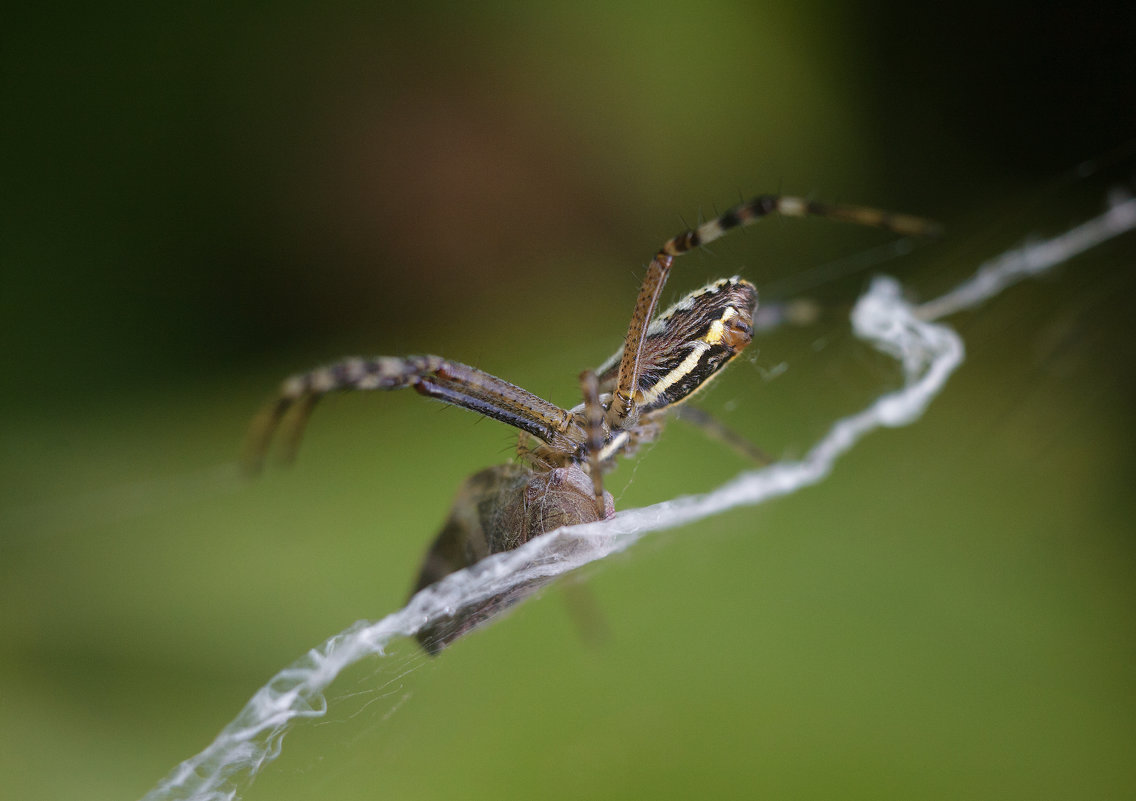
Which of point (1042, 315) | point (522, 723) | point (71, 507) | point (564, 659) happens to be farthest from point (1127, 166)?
point (71, 507)

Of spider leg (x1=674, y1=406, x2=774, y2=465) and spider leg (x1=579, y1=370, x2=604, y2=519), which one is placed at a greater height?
spider leg (x1=674, y1=406, x2=774, y2=465)

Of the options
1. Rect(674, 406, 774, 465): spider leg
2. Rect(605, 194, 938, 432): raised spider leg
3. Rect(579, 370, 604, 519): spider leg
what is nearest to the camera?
Rect(579, 370, 604, 519): spider leg

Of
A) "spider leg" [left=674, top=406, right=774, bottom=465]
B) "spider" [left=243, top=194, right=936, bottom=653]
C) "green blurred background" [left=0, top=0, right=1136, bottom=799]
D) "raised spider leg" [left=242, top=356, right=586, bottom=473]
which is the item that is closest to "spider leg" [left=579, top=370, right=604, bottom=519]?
"spider" [left=243, top=194, right=936, bottom=653]

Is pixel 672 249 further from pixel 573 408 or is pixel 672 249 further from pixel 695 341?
pixel 573 408

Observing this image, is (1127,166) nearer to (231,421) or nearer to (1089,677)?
(1089,677)

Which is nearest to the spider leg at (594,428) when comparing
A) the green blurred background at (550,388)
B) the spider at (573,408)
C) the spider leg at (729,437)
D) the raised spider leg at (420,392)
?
the spider at (573,408)

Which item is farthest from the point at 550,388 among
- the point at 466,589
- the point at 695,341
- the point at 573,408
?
the point at 466,589

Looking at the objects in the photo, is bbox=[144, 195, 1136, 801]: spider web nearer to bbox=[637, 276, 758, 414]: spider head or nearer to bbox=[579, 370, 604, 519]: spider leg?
bbox=[579, 370, 604, 519]: spider leg
